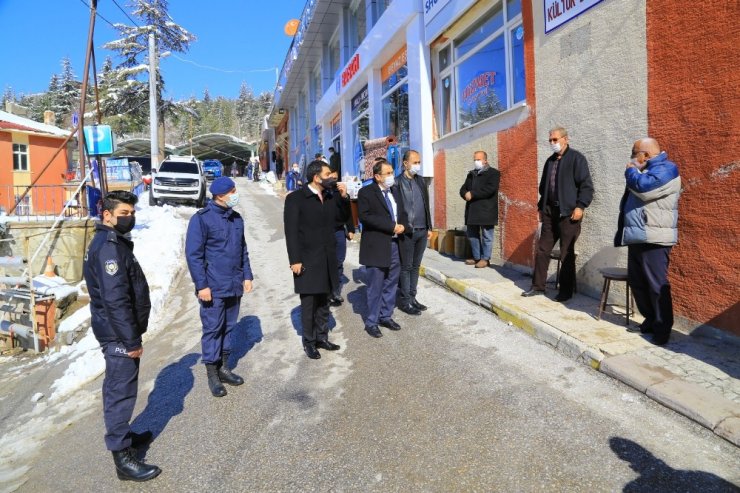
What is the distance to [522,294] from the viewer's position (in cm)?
613

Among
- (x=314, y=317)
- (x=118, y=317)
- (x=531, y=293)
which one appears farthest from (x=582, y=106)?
(x=118, y=317)

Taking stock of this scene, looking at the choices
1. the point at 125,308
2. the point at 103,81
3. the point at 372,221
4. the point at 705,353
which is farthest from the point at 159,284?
the point at 103,81

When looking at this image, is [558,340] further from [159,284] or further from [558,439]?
[159,284]

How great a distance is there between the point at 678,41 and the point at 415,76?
22.7ft

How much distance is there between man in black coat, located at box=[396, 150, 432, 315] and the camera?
19.0 feet

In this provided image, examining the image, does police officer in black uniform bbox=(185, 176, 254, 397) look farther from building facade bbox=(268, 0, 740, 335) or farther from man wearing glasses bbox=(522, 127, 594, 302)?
building facade bbox=(268, 0, 740, 335)

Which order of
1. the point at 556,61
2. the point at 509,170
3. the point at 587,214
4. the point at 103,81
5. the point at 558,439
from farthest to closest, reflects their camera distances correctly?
the point at 103,81
the point at 509,170
the point at 556,61
the point at 587,214
the point at 558,439

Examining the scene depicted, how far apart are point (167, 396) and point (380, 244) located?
8.59 ft

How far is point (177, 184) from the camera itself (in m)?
17.8

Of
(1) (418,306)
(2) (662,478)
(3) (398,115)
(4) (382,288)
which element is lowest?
(2) (662,478)

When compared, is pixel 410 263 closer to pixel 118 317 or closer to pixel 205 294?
pixel 205 294

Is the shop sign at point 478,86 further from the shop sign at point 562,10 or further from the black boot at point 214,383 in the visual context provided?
the black boot at point 214,383

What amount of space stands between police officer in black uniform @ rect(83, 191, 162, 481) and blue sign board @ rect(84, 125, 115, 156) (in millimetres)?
10019

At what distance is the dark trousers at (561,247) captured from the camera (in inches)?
223
